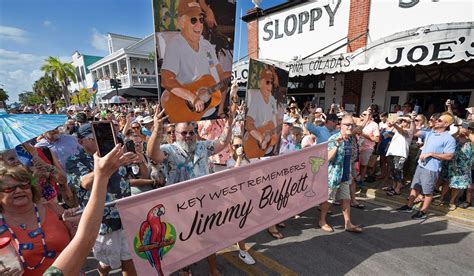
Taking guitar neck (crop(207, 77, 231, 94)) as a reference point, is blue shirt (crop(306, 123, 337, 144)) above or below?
below

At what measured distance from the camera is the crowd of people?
1.46 meters

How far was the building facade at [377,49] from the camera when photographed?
6.18 metres

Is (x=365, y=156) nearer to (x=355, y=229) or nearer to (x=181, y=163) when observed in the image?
(x=355, y=229)

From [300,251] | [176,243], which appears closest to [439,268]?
[300,251]

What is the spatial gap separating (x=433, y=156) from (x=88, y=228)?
511 centimetres

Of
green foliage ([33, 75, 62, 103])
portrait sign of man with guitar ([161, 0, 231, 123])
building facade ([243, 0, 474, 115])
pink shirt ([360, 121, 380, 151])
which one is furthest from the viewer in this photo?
green foliage ([33, 75, 62, 103])

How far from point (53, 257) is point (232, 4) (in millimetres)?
2680

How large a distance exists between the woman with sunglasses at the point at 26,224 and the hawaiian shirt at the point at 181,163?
1.16 meters

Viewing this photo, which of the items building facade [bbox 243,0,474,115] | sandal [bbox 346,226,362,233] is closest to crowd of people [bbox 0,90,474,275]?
sandal [bbox 346,226,362,233]

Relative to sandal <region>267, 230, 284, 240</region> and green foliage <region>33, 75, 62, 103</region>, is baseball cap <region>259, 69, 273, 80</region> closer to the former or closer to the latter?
sandal <region>267, 230, 284, 240</region>

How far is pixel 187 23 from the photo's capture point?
7.13ft

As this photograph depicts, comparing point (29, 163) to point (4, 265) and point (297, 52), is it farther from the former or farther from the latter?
point (297, 52)

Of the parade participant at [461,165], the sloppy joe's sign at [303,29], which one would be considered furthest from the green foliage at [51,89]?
the parade participant at [461,165]

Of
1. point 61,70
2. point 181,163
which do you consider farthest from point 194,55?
point 61,70
